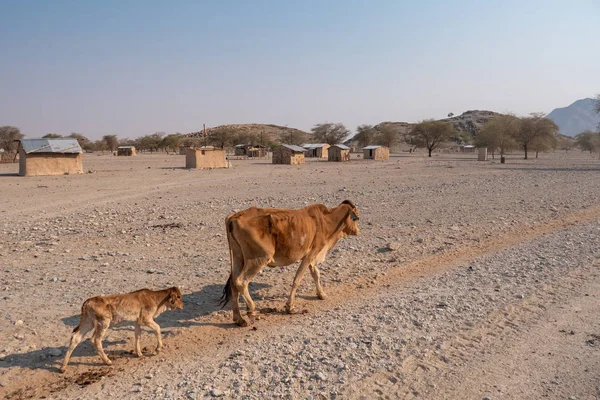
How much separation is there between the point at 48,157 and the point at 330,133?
73.7 metres

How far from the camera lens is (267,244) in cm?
626

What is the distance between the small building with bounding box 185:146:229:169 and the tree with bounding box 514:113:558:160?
4752cm

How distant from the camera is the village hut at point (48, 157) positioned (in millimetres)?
33344

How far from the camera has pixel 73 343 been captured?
192 inches

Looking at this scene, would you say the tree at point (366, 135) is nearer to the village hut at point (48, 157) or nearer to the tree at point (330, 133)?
the tree at point (330, 133)

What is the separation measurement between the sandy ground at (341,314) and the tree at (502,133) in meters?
61.9

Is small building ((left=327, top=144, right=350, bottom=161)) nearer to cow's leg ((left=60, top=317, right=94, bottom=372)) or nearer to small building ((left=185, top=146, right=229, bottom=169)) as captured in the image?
small building ((left=185, top=146, right=229, bottom=169))

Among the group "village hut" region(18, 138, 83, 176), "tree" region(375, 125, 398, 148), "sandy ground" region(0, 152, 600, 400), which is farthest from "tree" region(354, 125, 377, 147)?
"sandy ground" region(0, 152, 600, 400)

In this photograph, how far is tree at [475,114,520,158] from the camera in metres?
69.0

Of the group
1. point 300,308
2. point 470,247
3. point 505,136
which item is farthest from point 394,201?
point 505,136

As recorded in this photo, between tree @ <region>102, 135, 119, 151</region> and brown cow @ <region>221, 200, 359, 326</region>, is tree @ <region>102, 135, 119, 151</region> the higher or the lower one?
the higher one

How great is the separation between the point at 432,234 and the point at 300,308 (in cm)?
573

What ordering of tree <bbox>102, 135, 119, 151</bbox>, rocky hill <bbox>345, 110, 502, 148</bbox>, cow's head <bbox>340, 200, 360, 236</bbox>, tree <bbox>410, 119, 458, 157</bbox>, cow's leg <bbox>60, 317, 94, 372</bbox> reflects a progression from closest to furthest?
cow's leg <bbox>60, 317, 94, 372</bbox> < cow's head <bbox>340, 200, 360, 236</bbox> < tree <bbox>410, 119, 458, 157</bbox> < tree <bbox>102, 135, 119, 151</bbox> < rocky hill <bbox>345, 110, 502, 148</bbox>

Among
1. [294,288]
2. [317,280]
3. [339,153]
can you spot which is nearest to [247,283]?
[294,288]
